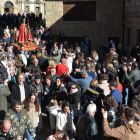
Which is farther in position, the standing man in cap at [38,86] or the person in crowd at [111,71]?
the person in crowd at [111,71]

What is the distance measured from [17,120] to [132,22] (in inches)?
444

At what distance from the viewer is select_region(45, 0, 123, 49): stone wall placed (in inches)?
682

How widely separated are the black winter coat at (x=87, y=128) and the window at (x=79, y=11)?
13.5 meters

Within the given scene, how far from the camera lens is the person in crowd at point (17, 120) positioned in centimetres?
527

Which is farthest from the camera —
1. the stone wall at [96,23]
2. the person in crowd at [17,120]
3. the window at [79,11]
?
the window at [79,11]

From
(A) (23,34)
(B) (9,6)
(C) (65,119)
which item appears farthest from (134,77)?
(B) (9,6)

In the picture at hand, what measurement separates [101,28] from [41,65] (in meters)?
8.98

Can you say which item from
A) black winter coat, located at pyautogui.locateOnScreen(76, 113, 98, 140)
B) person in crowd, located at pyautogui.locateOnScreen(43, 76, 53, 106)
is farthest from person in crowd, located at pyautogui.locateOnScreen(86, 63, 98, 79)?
black winter coat, located at pyautogui.locateOnScreen(76, 113, 98, 140)

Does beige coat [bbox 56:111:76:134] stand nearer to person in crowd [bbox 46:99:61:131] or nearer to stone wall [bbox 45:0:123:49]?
person in crowd [bbox 46:99:61:131]

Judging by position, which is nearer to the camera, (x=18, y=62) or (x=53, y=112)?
(x=53, y=112)

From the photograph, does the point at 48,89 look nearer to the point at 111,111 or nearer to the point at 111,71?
the point at 111,71

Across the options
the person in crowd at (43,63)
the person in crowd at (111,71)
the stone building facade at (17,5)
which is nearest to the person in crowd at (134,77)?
the person in crowd at (111,71)

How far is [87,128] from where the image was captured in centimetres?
476

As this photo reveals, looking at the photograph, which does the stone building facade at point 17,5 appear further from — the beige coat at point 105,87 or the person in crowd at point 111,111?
the person in crowd at point 111,111
